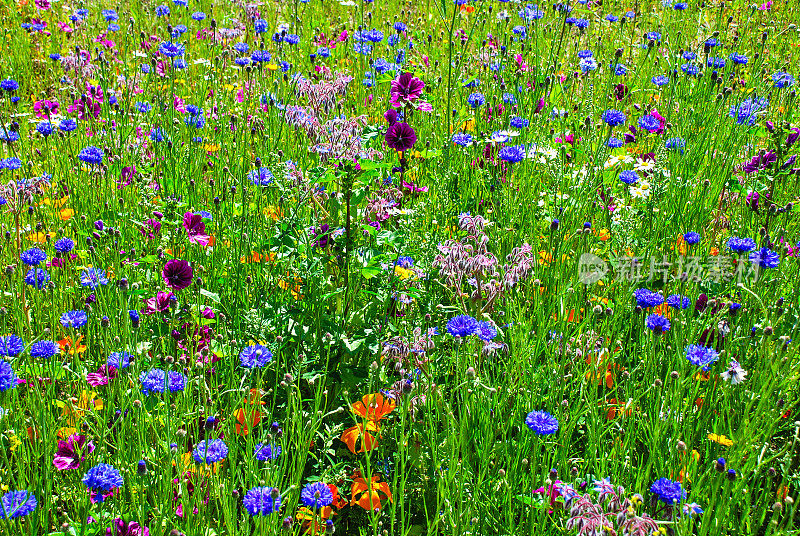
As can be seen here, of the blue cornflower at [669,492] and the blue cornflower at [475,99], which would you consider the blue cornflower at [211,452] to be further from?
the blue cornflower at [475,99]

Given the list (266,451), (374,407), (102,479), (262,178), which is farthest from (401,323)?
(262,178)

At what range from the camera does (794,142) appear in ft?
10.1

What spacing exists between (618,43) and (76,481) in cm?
431

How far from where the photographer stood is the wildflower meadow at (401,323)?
1.54m

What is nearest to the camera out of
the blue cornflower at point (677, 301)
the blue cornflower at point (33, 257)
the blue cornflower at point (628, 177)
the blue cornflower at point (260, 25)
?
the blue cornflower at point (677, 301)

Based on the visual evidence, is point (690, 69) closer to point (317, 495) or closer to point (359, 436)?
point (359, 436)

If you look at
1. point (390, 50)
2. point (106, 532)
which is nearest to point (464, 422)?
point (106, 532)

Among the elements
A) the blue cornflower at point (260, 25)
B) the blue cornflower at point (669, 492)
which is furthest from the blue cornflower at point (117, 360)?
the blue cornflower at point (260, 25)

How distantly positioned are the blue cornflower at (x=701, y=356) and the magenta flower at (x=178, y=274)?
1389 millimetres

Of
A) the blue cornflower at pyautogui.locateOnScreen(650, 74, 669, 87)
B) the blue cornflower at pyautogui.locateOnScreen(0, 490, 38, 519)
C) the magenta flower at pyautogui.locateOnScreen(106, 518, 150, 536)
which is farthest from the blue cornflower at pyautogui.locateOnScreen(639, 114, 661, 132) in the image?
the blue cornflower at pyautogui.locateOnScreen(0, 490, 38, 519)

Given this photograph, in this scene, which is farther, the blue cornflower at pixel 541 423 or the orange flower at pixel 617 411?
the orange flower at pixel 617 411

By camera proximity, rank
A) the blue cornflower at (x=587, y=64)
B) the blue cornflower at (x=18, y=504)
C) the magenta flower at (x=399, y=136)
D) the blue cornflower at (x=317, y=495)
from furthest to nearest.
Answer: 1. the blue cornflower at (x=587, y=64)
2. the magenta flower at (x=399, y=136)
3. the blue cornflower at (x=317, y=495)
4. the blue cornflower at (x=18, y=504)

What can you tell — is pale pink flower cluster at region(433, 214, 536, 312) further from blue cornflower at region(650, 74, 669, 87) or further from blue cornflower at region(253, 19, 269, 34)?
blue cornflower at region(253, 19, 269, 34)

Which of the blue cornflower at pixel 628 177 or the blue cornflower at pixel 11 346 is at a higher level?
the blue cornflower at pixel 628 177
